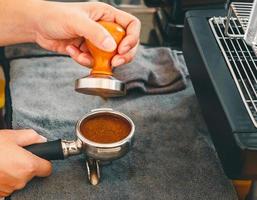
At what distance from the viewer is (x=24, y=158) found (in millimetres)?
705

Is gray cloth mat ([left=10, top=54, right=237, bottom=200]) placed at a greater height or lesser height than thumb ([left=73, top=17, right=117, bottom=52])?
lesser

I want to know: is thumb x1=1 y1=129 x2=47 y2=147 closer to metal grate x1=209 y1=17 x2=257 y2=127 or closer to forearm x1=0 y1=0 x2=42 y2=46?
forearm x1=0 y1=0 x2=42 y2=46

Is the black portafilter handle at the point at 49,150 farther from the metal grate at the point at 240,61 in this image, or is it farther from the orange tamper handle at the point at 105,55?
the metal grate at the point at 240,61

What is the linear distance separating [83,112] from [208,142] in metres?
0.27

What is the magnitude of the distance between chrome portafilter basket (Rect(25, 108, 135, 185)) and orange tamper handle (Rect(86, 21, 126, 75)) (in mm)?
72

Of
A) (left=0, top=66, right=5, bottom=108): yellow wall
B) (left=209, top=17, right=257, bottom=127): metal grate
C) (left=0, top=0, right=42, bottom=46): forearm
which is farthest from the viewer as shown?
(left=0, top=66, right=5, bottom=108): yellow wall

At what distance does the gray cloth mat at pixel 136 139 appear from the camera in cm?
73

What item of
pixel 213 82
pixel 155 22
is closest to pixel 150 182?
pixel 213 82

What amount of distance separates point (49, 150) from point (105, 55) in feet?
0.64

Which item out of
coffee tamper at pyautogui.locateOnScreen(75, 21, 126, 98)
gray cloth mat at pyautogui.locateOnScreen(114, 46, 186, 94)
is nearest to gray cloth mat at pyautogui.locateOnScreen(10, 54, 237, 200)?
gray cloth mat at pyautogui.locateOnScreen(114, 46, 186, 94)

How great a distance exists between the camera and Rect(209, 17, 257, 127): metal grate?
2.17ft

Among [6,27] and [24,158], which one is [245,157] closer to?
[24,158]

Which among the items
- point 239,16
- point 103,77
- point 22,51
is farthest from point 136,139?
point 22,51

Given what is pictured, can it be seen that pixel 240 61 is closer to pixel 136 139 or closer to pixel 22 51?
pixel 136 139
